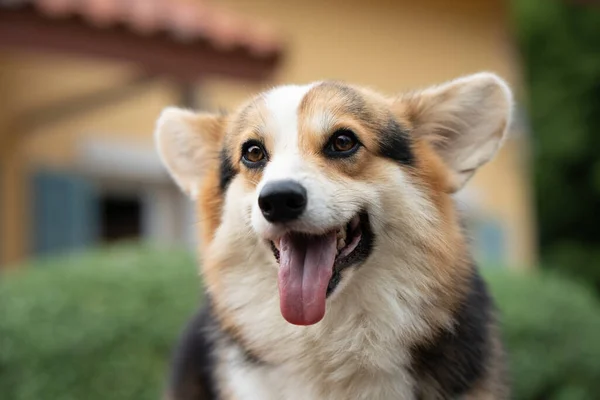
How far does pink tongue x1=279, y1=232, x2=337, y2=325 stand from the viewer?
8.87ft

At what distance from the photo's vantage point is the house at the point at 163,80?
7262 millimetres

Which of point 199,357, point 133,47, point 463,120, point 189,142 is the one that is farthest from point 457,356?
point 133,47

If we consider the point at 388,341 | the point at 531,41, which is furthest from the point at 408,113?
the point at 531,41

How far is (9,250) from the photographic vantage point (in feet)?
27.5

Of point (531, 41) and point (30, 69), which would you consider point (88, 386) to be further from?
point (531, 41)

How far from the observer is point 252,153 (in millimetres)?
3014

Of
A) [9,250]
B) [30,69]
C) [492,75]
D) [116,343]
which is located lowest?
[9,250]

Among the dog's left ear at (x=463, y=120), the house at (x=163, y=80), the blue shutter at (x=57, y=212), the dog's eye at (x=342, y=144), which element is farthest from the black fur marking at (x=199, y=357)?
the blue shutter at (x=57, y=212)

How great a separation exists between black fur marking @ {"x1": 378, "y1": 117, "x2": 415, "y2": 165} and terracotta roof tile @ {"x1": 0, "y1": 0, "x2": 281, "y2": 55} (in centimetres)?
445

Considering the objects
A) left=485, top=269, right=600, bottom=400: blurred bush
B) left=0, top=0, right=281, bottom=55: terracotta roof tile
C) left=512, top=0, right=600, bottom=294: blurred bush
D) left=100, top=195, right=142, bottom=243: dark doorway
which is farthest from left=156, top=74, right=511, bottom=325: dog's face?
left=512, top=0, right=600, bottom=294: blurred bush

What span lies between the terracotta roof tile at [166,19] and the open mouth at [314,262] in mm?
4621

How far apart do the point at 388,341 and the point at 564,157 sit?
1056cm

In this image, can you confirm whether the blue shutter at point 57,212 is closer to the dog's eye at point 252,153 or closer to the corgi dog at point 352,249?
the corgi dog at point 352,249

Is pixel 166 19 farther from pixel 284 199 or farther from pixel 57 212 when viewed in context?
pixel 284 199
